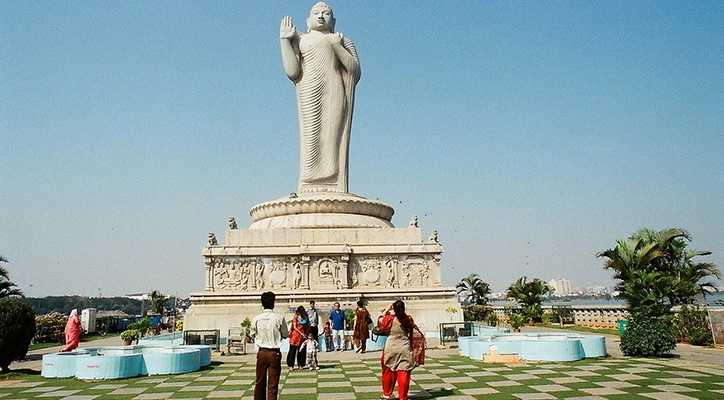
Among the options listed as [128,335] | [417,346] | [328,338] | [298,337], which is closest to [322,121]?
[328,338]

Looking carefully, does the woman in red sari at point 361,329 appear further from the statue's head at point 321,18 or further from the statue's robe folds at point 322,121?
the statue's head at point 321,18

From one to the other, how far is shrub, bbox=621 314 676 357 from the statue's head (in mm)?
18665

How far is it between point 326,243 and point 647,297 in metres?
10.6

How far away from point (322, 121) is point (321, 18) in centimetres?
470

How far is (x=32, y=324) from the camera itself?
1170cm

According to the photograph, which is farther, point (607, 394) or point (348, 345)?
point (348, 345)

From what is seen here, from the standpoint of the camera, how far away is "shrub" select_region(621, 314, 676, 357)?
38.2 feet

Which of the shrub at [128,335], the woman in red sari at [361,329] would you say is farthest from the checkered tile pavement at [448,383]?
the shrub at [128,335]

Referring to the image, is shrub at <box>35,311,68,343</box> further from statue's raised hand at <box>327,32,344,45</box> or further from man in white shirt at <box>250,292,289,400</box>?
man in white shirt at <box>250,292,289,400</box>

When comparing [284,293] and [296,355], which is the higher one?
[284,293]

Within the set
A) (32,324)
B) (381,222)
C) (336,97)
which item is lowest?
(32,324)

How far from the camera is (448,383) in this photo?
8.84 metres

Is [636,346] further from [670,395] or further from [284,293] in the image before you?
[284,293]

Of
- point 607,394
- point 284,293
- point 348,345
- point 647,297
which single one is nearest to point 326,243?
point 284,293
